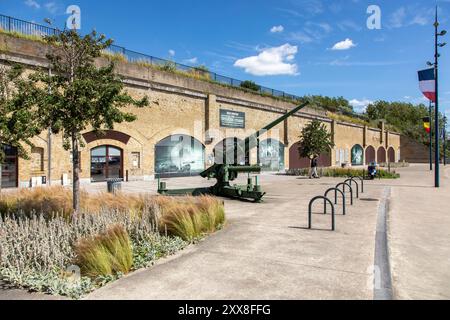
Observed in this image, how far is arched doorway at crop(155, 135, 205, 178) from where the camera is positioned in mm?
24109

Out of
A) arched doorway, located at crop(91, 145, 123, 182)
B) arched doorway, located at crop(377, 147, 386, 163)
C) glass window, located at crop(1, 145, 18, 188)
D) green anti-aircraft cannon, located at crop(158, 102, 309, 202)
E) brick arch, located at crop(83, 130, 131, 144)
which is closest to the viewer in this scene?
green anti-aircraft cannon, located at crop(158, 102, 309, 202)

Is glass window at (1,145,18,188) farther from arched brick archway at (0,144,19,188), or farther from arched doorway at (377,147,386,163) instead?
arched doorway at (377,147,386,163)

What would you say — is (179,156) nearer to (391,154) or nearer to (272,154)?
(272,154)

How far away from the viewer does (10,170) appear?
671 inches

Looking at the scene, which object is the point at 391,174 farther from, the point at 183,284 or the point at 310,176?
the point at 183,284

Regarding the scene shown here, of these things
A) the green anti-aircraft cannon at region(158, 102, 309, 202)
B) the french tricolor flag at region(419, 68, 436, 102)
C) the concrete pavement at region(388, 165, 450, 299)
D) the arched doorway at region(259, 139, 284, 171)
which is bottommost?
the concrete pavement at region(388, 165, 450, 299)

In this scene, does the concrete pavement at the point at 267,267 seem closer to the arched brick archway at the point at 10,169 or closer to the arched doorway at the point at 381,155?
the arched brick archway at the point at 10,169

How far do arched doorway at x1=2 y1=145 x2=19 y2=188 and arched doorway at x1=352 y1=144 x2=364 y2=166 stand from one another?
145 feet

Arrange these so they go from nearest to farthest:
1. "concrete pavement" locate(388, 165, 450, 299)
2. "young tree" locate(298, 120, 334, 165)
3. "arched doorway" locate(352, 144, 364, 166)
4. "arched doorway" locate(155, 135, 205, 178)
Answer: "concrete pavement" locate(388, 165, 450, 299) < "arched doorway" locate(155, 135, 205, 178) < "young tree" locate(298, 120, 334, 165) < "arched doorway" locate(352, 144, 364, 166)

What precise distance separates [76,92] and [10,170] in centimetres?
1239

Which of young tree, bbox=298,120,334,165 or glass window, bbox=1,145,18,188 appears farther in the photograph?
young tree, bbox=298,120,334,165

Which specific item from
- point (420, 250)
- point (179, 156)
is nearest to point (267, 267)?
point (420, 250)

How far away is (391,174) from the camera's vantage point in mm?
24734

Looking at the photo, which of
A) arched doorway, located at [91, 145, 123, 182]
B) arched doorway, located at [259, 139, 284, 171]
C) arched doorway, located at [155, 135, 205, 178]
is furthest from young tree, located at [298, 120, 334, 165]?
arched doorway, located at [91, 145, 123, 182]
